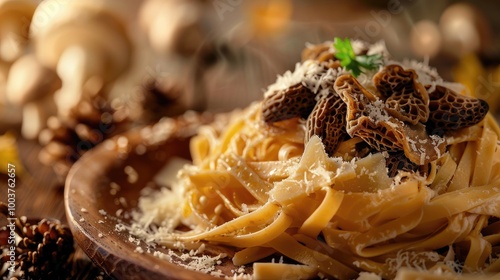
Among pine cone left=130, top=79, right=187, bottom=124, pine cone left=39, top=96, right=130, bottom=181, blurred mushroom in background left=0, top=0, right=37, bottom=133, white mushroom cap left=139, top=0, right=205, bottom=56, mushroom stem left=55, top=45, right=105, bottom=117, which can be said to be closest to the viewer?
pine cone left=39, top=96, right=130, bottom=181

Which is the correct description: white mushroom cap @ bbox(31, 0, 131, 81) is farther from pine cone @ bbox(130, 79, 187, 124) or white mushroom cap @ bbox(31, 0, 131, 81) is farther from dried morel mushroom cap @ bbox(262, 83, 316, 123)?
dried morel mushroom cap @ bbox(262, 83, 316, 123)

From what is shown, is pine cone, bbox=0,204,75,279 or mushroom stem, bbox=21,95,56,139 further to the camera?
mushroom stem, bbox=21,95,56,139

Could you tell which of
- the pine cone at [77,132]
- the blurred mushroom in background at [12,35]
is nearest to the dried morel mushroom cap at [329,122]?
the pine cone at [77,132]

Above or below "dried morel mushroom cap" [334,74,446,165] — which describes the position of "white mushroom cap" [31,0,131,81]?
below

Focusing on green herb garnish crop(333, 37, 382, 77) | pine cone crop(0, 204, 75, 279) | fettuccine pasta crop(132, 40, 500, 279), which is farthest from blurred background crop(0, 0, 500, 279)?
green herb garnish crop(333, 37, 382, 77)

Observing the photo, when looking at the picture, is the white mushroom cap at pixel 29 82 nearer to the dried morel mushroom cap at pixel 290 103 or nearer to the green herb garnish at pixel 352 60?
the dried morel mushroom cap at pixel 290 103

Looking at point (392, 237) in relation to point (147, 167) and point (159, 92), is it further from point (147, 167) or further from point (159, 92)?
point (159, 92)

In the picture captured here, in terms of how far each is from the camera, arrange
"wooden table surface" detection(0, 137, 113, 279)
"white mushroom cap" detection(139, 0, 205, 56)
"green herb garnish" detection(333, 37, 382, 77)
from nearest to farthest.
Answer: "green herb garnish" detection(333, 37, 382, 77)
"wooden table surface" detection(0, 137, 113, 279)
"white mushroom cap" detection(139, 0, 205, 56)

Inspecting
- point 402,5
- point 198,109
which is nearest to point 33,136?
point 198,109
